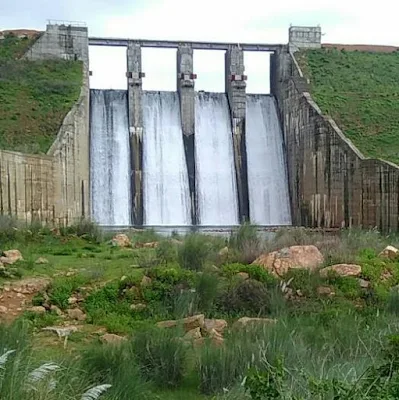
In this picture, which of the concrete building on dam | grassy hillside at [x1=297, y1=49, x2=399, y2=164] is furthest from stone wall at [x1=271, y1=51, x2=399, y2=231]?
grassy hillside at [x1=297, y1=49, x2=399, y2=164]

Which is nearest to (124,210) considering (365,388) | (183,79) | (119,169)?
(119,169)

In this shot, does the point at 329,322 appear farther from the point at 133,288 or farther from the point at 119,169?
the point at 119,169

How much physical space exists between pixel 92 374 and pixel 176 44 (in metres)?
28.4

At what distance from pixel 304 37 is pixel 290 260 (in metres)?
26.9

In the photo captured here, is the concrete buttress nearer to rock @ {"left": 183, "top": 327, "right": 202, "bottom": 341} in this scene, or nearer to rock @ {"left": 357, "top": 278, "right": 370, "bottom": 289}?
rock @ {"left": 357, "top": 278, "right": 370, "bottom": 289}

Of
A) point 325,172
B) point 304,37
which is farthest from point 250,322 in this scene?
point 304,37

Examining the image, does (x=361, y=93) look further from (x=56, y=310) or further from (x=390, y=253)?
(x=56, y=310)

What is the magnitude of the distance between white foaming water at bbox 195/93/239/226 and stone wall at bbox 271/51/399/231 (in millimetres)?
2802

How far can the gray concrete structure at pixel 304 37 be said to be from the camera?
34594 mm

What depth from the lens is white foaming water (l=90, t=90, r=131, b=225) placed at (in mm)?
28266

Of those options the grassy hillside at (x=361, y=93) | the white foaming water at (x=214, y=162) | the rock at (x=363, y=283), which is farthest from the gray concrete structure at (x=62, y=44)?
the rock at (x=363, y=283)

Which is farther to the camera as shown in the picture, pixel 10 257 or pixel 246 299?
pixel 10 257

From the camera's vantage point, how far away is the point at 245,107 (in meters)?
31.9

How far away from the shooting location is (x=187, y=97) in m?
31.1
